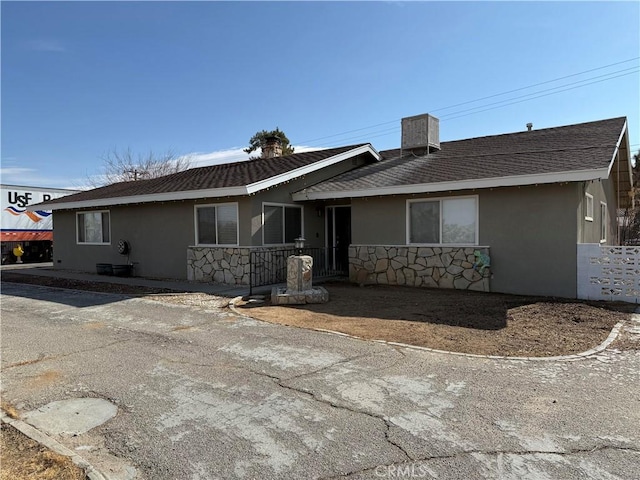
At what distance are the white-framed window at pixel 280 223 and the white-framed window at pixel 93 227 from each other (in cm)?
722

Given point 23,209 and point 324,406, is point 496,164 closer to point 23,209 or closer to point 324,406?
point 324,406

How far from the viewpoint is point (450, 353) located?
217 inches

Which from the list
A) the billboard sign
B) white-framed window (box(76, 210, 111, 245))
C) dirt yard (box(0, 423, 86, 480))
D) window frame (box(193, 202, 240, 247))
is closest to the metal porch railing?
window frame (box(193, 202, 240, 247))

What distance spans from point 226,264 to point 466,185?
670 cm

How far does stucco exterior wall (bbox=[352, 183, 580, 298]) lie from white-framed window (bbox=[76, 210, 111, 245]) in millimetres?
12108

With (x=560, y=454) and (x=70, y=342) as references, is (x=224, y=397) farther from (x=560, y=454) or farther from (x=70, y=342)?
(x=70, y=342)

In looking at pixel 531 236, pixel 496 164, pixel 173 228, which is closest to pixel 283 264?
pixel 173 228

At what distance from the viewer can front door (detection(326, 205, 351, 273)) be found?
1454cm

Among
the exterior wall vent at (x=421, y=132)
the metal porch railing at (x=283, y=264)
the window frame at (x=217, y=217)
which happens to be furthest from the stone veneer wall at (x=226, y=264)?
the exterior wall vent at (x=421, y=132)

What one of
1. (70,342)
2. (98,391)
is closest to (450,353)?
(98,391)

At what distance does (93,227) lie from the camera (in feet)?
54.6

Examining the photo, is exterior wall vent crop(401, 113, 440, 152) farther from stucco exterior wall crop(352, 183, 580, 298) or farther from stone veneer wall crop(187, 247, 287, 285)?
stone veneer wall crop(187, 247, 287, 285)

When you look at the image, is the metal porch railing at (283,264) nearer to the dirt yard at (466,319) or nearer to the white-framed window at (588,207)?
the dirt yard at (466,319)

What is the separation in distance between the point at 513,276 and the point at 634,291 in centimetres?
225
